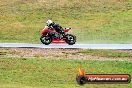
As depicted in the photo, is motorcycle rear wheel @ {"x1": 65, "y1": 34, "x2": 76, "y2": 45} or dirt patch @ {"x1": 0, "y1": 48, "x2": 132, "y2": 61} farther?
motorcycle rear wheel @ {"x1": 65, "y1": 34, "x2": 76, "y2": 45}

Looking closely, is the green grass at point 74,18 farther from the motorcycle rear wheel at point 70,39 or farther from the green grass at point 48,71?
the green grass at point 48,71

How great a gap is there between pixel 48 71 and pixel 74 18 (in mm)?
18355

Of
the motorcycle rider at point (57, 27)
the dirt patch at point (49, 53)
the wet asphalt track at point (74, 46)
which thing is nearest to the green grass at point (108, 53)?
the dirt patch at point (49, 53)

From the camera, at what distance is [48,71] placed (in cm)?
2500

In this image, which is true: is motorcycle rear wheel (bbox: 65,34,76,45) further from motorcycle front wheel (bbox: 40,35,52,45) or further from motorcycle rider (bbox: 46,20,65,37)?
motorcycle front wheel (bbox: 40,35,52,45)

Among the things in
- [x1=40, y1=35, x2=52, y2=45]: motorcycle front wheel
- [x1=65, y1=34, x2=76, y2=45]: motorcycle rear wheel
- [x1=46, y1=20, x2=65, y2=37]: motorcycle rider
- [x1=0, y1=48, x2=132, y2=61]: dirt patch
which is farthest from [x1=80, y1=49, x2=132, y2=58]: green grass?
[x1=40, y1=35, x2=52, y2=45]: motorcycle front wheel

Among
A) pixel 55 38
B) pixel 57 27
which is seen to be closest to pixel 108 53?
pixel 55 38

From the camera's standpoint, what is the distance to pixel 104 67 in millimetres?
26078

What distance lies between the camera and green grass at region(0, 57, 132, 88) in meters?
22.7

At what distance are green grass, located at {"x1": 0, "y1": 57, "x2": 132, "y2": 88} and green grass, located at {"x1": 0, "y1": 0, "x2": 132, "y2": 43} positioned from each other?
868cm

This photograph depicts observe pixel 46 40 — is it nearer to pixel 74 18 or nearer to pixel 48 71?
pixel 48 71

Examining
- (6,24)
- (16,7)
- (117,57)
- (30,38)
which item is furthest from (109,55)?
(16,7)

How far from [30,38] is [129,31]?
7.87 meters

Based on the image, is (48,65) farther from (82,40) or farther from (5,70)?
(82,40)
